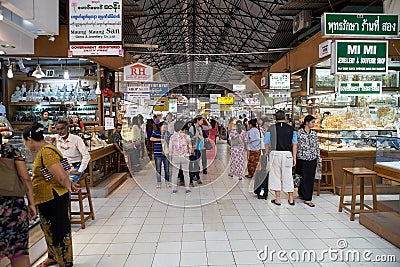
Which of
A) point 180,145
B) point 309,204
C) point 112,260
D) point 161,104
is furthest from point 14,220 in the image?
point 161,104

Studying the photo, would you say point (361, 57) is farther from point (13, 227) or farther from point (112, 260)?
point (13, 227)

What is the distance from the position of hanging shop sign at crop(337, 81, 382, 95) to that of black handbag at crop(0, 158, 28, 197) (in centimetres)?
598

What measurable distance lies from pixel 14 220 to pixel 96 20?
11.3 ft

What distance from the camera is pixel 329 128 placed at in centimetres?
753

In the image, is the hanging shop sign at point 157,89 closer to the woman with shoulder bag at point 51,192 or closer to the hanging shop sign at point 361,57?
the hanging shop sign at point 361,57

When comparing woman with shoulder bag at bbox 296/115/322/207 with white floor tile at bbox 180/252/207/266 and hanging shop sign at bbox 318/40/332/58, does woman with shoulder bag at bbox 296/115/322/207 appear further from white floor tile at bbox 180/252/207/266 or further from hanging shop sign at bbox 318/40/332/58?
white floor tile at bbox 180/252/207/266

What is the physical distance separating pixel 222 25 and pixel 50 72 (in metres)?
10.9

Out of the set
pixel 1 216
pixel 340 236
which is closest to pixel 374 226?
pixel 340 236

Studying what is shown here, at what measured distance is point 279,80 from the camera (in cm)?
1140

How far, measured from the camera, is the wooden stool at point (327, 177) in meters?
6.66

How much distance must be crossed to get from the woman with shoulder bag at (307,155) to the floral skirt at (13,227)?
4.64m

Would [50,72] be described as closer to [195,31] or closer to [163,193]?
[163,193]

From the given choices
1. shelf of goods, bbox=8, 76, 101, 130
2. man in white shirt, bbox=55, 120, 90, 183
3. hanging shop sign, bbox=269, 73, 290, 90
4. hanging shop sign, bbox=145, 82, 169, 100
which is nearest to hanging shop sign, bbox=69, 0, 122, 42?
man in white shirt, bbox=55, 120, 90, 183

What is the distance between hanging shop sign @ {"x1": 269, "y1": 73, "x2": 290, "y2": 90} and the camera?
37.4 ft
